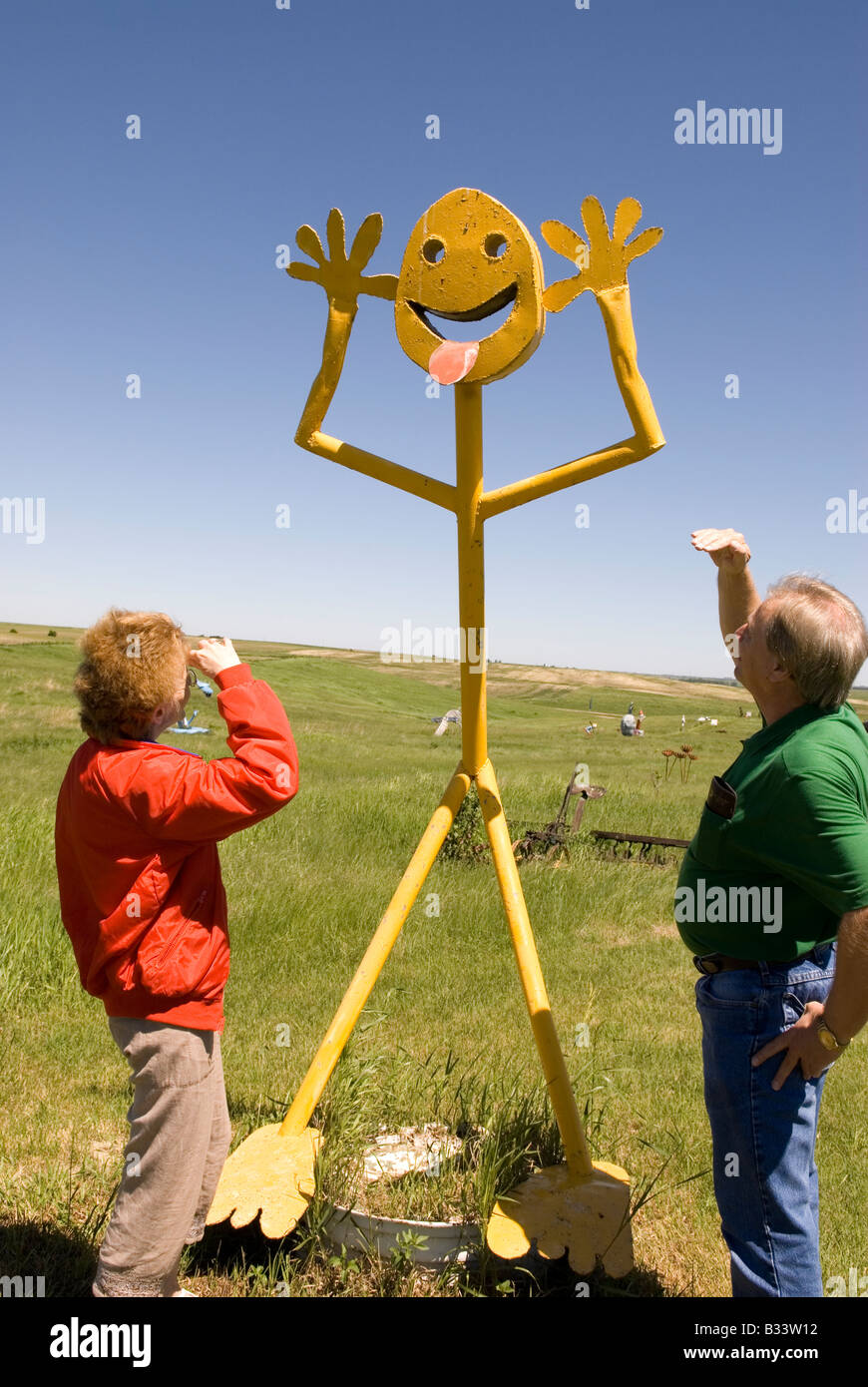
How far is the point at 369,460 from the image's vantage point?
115 inches

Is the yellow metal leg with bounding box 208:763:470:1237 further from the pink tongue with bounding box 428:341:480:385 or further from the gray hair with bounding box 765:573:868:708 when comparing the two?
the pink tongue with bounding box 428:341:480:385

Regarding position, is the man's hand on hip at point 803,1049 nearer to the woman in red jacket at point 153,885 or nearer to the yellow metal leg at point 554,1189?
the yellow metal leg at point 554,1189

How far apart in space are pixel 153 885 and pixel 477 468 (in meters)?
1.61

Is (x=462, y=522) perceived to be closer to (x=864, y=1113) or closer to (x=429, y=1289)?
(x=429, y=1289)

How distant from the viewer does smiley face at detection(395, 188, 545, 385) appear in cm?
262

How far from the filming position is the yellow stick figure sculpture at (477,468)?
2.62m

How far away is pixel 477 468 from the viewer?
2854mm

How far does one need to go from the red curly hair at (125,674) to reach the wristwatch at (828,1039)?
1831 millimetres

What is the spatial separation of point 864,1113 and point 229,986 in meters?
3.78

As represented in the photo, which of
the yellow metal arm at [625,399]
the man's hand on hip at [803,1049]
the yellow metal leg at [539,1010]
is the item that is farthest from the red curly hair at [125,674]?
the man's hand on hip at [803,1049]

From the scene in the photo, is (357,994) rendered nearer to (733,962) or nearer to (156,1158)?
(156,1158)

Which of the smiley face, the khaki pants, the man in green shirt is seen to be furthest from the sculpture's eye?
the khaki pants
